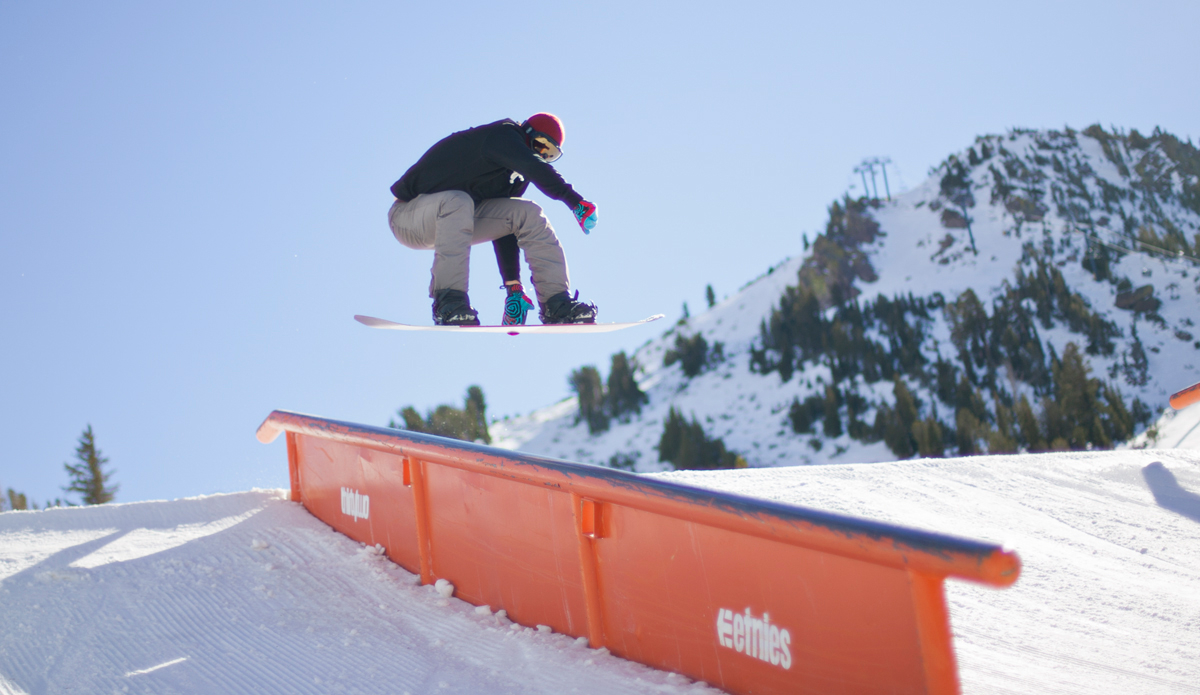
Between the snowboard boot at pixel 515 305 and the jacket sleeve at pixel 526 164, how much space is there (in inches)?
46.8

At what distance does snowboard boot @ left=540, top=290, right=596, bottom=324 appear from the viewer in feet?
17.2

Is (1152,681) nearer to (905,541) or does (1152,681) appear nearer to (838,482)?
(905,541)

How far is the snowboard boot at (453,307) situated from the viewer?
→ 4953 millimetres

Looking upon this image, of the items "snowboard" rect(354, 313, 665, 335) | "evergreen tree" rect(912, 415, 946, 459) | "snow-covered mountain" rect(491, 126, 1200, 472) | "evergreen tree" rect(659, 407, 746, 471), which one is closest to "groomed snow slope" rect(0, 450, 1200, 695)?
"snowboard" rect(354, 313, 665, 335)

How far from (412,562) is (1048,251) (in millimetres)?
63514

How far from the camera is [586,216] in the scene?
4.19 m

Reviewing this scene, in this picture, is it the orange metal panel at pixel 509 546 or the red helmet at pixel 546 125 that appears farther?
the red helmet at pixel 546 125

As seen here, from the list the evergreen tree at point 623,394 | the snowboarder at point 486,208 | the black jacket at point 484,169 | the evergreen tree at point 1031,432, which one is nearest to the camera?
the black jacket at point 484,169

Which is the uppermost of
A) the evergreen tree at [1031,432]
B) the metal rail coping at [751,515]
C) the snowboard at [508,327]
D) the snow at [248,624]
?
the snowboard at [508,327]

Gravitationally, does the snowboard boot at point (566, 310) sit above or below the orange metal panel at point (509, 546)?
above

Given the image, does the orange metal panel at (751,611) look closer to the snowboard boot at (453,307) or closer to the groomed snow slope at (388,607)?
the groomed snow slope at (388,607)

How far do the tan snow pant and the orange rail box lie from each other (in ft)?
4.46

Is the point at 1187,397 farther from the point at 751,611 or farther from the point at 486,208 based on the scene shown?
the point at 751,611

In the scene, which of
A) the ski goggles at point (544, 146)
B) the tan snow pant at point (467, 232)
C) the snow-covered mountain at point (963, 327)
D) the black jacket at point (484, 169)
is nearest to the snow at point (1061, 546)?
the tan snow pant at point (467, 232)
